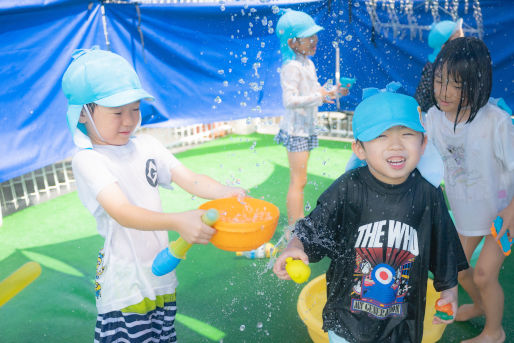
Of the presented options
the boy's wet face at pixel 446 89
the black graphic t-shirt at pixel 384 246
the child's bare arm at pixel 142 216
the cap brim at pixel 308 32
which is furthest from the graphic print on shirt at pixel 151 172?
the cap brim at pixel 308 32

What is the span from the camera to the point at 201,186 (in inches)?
75.9

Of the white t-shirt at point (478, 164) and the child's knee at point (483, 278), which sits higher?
the white t-shirt at point (478, 164)

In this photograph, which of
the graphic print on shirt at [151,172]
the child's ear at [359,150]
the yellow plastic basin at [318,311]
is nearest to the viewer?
the child's ear at [359,150]

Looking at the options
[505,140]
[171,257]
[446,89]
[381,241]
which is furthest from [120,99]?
[505,140]

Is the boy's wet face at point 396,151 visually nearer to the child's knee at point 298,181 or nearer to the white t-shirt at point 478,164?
the white t-shirt at point 478,164

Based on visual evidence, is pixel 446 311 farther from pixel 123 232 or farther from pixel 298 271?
pixel 123 232

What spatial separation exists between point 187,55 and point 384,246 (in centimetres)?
391

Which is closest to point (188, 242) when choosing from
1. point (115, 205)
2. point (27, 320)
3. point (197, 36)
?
point (115, 205)

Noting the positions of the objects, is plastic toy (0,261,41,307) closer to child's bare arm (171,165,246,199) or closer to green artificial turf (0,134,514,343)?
child's bare arm (171,165,246,199)

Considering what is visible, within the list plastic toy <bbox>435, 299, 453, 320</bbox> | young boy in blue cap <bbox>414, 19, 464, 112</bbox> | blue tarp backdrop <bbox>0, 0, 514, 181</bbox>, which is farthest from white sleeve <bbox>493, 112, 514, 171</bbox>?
blue tarp backdrop <bbox>0, 0, 514, 181</bbox>

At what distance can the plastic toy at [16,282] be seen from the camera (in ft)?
4.10

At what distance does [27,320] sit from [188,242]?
1.88 meters

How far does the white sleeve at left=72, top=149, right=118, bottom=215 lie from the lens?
1.60 meters

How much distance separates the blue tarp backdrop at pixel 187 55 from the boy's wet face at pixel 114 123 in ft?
7.32
